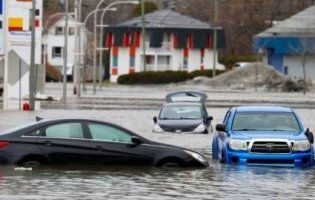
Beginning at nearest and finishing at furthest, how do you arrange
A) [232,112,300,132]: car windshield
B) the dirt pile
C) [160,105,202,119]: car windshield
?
1. [232,112,300,132]: car windshield
2. [160,105,202,119]: car windshield
3. the dirt pile

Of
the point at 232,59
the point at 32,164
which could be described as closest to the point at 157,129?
the point at 32,164

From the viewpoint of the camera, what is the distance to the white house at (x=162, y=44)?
125 metres

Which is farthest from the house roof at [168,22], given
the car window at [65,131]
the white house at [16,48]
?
the car window at [65,131]

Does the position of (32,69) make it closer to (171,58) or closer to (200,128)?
(200,128)

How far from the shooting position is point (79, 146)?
21.9 metres

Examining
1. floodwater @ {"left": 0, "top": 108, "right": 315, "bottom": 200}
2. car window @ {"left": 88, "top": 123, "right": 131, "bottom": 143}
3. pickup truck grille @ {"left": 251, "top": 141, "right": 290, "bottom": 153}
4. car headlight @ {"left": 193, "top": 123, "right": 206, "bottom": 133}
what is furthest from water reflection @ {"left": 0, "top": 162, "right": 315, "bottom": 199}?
car headlight @ {"left": 193, "top": 123, "right": 206, "bottom": 133}

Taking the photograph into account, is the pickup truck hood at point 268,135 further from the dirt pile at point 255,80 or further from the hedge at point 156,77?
the hedge at point 156,77

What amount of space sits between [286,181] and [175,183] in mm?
2300

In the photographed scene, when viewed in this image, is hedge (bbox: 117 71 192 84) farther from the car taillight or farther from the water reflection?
the car taillight

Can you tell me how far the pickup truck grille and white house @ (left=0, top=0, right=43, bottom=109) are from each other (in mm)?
30347

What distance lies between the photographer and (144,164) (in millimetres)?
22219

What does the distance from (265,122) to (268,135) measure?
1.34 metres

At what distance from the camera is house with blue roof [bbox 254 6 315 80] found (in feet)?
354

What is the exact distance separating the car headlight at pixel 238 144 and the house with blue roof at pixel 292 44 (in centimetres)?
8383
